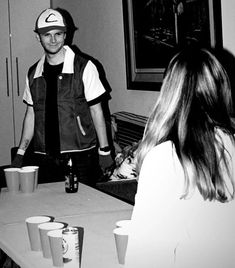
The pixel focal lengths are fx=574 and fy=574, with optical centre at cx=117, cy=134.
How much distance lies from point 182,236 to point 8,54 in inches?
203

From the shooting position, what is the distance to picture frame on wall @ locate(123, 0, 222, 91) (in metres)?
3.77

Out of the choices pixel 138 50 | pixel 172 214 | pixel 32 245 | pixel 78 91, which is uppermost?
pixel 138 50

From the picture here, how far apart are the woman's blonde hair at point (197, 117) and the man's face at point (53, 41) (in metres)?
2.38

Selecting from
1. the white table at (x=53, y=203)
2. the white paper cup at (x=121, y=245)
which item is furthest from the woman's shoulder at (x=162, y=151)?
the white table at (x=53, y=203)

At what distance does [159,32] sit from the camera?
4.46 meters

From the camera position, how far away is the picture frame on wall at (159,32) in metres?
3.77

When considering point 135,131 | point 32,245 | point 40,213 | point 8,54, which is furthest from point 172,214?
point 8,54

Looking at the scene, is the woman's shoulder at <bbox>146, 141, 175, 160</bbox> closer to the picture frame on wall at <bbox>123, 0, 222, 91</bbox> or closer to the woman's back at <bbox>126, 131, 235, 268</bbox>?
the woman's back at <bbox>126, 131, 235, 268</bbox>

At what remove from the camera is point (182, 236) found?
1.54 metres

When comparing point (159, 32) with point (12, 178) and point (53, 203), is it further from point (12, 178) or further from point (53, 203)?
point (53, 203)

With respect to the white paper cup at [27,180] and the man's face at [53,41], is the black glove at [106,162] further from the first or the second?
the white paper cup at [27,180]

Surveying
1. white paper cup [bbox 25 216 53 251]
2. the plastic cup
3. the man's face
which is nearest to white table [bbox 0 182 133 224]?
white paper cup [bbox 25 216 53 251]

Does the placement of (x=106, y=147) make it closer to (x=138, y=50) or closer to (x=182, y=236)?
(x=138, y=50)

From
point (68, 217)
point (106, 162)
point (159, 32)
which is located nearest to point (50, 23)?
point (159, 32)
